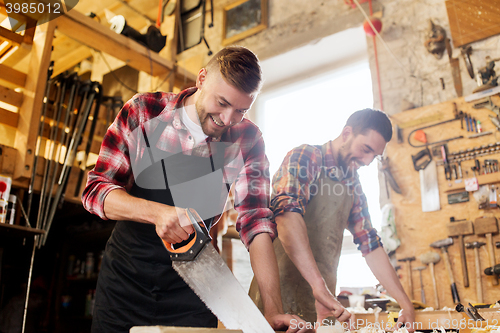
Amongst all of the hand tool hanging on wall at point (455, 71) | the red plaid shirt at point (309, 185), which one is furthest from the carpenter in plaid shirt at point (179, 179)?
the hand tool hanging on wall at point (455, 71)

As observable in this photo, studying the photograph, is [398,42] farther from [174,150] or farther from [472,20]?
[174,150]

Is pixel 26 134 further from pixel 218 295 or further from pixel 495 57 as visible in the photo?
pixel 495 57

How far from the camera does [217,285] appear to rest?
119cm

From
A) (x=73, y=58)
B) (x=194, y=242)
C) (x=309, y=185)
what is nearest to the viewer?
(x=194, y=242)

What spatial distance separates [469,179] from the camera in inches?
118

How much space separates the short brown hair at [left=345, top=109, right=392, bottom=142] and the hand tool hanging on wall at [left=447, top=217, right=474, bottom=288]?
3.99ft

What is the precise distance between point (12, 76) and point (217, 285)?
244cm

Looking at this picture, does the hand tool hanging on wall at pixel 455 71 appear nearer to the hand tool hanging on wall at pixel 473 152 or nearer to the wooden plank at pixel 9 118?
the hand tool hanging on wall at pixel 473 152

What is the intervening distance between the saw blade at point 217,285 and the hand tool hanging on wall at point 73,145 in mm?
1997

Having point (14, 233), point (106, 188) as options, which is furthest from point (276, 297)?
point (14, 233)

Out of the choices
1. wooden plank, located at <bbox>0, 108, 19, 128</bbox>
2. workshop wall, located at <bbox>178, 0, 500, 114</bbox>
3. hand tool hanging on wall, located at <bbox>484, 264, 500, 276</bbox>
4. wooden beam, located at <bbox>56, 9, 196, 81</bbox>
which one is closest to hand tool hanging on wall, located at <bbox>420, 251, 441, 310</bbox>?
hand tool hanging on wall, located at <bbox>484, 264, 500, 276</bbox>

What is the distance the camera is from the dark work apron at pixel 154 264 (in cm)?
141

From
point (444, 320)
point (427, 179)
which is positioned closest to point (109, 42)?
point (427, 179)

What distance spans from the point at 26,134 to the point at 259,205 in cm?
196
